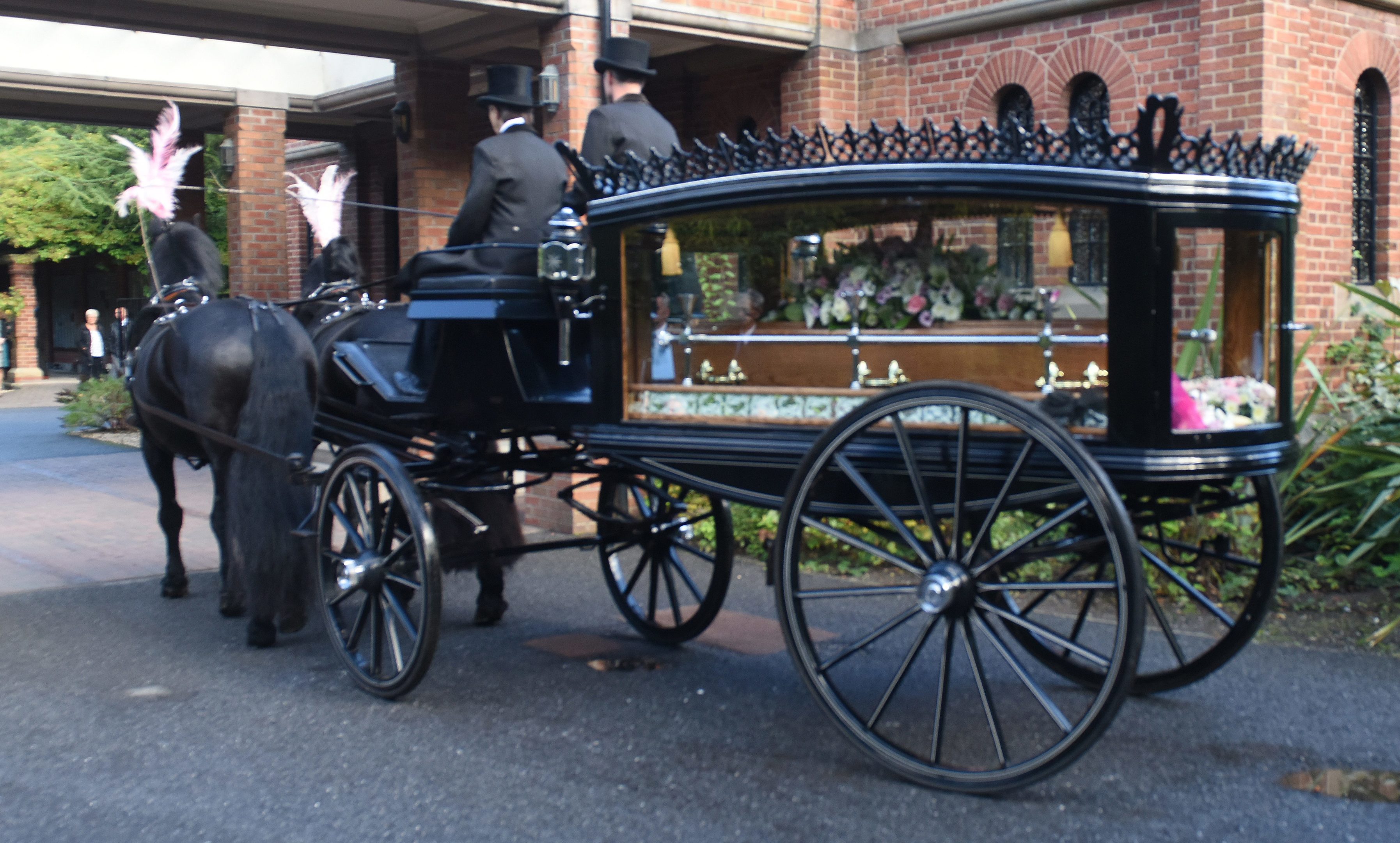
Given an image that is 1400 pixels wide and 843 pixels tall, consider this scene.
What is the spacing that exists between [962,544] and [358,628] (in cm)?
255

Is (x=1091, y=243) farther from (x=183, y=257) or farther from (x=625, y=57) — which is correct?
(x=183, y=257)

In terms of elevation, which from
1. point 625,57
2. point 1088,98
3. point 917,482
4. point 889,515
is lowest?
point 889,515

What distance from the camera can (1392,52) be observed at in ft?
32.2

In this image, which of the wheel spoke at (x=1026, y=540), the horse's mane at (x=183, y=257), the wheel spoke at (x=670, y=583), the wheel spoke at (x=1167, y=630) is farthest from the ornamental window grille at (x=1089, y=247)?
the horse's mane at (x=183, y=257)

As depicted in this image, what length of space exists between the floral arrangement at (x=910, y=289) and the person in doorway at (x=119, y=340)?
14.6 m

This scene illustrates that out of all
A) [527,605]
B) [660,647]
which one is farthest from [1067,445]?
[527,605]

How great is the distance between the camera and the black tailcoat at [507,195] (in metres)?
5.48

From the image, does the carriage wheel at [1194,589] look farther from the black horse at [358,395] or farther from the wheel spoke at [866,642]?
the black horse at [358,395]

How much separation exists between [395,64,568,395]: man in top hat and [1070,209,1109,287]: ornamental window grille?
2.24 meters

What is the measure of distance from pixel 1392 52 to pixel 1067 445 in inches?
317

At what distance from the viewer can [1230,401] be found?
4.04 meters

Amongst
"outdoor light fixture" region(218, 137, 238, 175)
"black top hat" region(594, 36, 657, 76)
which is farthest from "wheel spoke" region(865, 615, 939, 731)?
"outdoor light fixture" region(218, 137, 238, 175)

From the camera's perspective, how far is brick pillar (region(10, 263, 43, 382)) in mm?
30344

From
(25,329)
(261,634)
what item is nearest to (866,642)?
(261,634)
